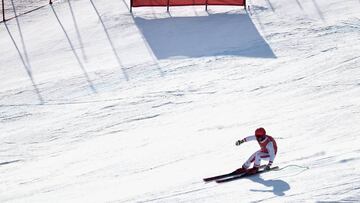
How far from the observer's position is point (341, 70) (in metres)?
21.2

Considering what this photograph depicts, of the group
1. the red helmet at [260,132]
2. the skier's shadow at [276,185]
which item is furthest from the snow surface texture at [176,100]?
the red helmet at [260,132]

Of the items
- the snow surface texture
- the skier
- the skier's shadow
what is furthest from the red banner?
the skier's shadow

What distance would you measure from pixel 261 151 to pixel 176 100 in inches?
171

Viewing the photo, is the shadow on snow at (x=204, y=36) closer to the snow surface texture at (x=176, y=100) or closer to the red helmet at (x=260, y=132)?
the snow surface texture at (x=176, y=100)

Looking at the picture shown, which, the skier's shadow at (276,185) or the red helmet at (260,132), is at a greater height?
the red helmet at (260,132)

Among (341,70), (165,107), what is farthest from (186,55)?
(341,70)

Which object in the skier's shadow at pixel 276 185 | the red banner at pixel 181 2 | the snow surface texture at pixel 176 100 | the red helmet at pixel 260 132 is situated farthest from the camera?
the red banner at pixel 181 2

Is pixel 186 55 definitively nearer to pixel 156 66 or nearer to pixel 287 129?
pixel 156 66

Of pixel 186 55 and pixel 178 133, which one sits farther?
pixel 186 55

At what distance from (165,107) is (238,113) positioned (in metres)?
1.80

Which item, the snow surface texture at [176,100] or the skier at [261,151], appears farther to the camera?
→ the snow surface texture at [176,100]

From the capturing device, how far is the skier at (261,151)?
1647 cm

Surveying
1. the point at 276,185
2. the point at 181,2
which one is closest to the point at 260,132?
the point at 276,185

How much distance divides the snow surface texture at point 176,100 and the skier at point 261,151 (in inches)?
12.8
